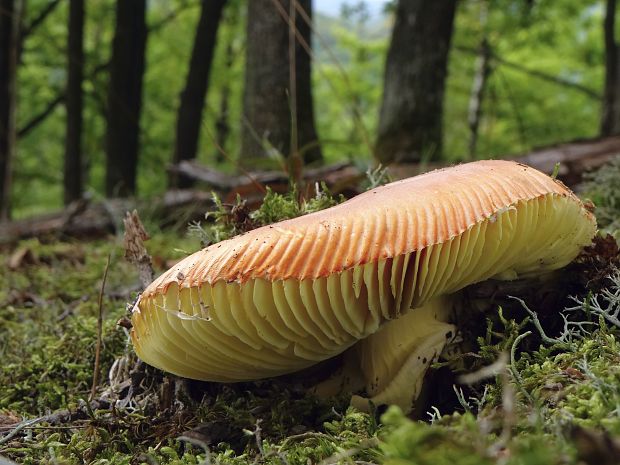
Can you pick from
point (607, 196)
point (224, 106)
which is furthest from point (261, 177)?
point (224, 106)

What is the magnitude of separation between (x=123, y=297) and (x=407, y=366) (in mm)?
1377

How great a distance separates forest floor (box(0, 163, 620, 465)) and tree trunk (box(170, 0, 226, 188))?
5.62 metres

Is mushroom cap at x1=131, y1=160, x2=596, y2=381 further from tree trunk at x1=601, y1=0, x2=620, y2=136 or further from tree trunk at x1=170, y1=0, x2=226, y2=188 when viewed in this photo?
tree trunk at x1=170, y1=0, x2=226, y2=188

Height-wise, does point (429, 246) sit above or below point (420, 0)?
below

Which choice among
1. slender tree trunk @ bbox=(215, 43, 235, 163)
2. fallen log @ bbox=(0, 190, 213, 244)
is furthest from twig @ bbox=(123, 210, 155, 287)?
slender tree trunk @ bbox=(215, 43, 235, 163)

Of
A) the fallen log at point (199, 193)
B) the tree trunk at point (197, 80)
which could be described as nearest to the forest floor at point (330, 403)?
the fallen log at point (199, 193)

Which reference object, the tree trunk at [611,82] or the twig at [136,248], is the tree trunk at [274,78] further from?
the twig at [136,248]

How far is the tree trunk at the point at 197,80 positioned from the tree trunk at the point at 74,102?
1.24 m

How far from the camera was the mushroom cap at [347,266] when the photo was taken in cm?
111

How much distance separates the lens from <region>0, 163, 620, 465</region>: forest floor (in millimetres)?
801

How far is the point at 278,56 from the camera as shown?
4.65 m

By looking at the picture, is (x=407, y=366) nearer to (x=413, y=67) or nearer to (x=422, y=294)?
(x=422, y=294)

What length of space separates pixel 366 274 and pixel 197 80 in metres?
6.87

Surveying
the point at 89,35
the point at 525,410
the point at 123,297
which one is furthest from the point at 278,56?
the point at 89,35
